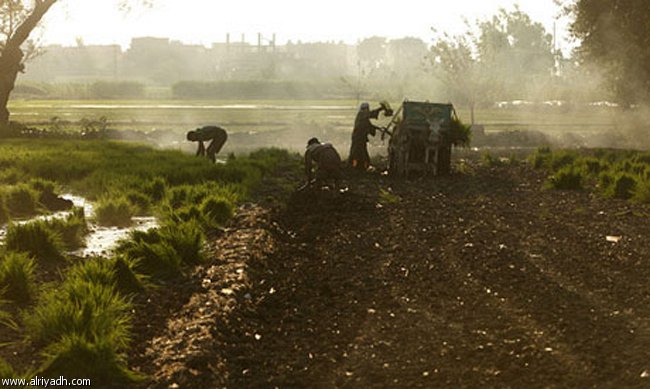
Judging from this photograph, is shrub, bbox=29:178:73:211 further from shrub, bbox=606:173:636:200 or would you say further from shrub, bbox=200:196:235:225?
shrub, bbox=606:173:636:200

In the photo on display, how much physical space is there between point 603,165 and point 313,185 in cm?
843

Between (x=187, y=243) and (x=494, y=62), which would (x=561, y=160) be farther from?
(x=494, y=62)

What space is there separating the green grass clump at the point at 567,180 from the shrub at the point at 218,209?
28.5 ft

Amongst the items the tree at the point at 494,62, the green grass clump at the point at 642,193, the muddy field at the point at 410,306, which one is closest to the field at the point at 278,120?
the tree at the point at 494,62

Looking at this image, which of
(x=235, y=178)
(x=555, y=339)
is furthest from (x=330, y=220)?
(x=555, y=339)

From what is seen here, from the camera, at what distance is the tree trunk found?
130 feet

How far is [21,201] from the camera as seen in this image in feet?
51.3

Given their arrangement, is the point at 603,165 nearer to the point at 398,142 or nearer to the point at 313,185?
the point at 398,142

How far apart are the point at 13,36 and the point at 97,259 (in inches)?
1334

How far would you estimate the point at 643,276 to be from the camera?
10078 mm

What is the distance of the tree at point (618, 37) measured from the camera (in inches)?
1576

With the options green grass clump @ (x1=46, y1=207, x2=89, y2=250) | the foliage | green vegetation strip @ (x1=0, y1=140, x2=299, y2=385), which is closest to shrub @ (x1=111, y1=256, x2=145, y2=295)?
green vegetation strip @ (x1=0, y1=140, x2=299, y2=385)

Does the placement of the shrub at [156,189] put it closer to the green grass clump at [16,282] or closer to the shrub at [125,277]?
the shrub at [125,277]

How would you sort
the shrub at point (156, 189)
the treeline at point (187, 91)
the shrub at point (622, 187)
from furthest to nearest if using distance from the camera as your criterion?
the treeline at point (187, 91)
the shrub at point (622, 187)
the shrub at point (156, 189)
